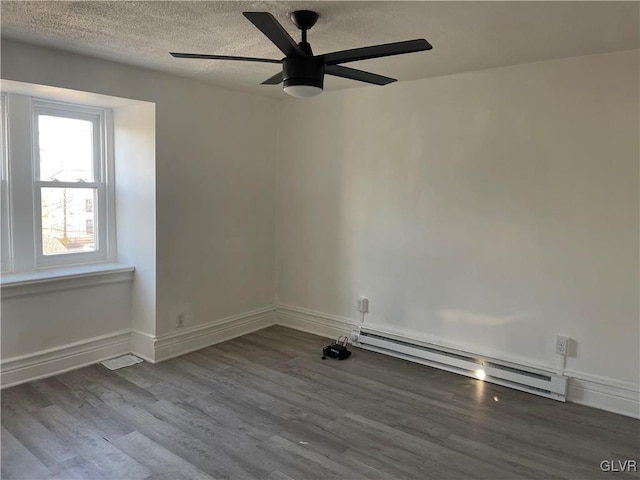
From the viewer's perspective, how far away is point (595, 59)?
9.92 ft

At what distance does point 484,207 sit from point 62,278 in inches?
127

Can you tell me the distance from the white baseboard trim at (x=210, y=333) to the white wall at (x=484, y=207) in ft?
1.52

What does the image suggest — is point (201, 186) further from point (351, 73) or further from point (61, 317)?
point (351, 73)

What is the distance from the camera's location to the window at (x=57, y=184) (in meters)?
3.43

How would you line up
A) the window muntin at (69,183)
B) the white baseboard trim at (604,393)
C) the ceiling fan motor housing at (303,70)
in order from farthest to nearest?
1. the window muntin at (69,183)
2. the white baseboard trim at (604,393)
3. the ceiling fan motor housing at (303,70)

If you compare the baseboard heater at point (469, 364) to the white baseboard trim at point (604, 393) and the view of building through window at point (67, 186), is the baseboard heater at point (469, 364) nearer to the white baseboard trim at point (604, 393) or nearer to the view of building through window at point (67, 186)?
the white baseboard trim at point (604, 393)

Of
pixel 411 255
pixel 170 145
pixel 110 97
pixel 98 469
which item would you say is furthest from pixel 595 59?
pixel 98 469

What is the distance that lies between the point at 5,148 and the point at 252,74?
1.88m

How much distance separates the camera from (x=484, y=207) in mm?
3531

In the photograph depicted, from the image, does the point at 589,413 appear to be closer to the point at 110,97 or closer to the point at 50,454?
the point at 50,454

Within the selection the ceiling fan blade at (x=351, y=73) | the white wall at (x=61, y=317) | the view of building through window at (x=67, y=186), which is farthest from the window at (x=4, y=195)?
the ceiling fan blade at (x=351, y=73)

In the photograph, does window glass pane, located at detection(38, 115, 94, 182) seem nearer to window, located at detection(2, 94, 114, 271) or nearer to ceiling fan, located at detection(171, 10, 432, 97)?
window, located at detection(2, 94, 114, 271)

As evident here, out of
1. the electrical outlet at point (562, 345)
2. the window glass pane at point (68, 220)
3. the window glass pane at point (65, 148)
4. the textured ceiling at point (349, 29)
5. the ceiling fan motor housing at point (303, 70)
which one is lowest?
the electrical outlet at point (562, 345)

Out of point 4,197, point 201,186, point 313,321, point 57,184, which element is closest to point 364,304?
point 313,321
